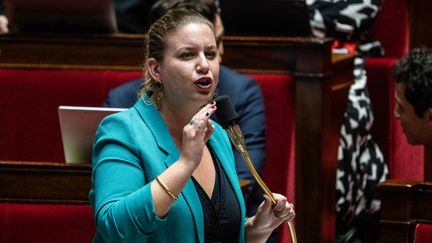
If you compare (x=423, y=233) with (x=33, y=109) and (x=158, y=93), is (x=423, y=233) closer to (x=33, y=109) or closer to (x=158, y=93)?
(x=158, y=93)

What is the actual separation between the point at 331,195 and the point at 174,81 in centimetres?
85

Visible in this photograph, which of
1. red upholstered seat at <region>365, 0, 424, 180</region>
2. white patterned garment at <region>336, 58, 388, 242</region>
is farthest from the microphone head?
red upholstered seat at <region>365, 0, 424, 180</region>

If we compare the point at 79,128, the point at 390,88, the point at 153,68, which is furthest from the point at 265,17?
the point at 153,68

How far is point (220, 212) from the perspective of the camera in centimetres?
104

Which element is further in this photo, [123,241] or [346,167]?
[346,167]

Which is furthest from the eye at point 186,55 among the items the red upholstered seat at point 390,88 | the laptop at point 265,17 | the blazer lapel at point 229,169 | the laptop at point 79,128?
the red upholstered seat at point 390,88

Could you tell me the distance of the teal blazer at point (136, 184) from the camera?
0.93 metres

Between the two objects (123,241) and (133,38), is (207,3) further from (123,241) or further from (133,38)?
(123,241)

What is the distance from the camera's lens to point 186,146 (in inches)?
36.5

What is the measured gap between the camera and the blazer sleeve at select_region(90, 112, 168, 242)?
0.93 m

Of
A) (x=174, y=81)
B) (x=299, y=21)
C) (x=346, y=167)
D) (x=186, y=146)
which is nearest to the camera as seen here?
(x=186, y=146)

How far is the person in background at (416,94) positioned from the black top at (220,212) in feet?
2.37

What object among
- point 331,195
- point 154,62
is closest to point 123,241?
point 154,62

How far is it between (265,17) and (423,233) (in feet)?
2.34
